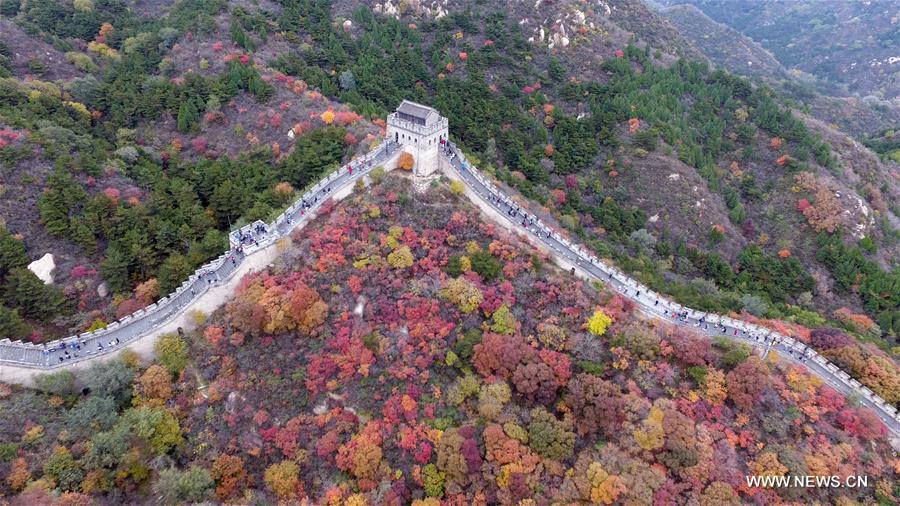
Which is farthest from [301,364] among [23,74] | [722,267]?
[23,74]

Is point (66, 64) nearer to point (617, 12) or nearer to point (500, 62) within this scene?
point (500, 62)

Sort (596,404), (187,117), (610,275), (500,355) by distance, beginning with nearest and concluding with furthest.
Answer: (596,404), (500,355), (610,275), (187,117)

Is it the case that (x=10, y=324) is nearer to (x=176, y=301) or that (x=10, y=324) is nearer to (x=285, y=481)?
(x=176, y=301)

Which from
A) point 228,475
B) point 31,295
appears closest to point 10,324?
point 31,295

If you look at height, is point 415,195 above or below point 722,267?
above

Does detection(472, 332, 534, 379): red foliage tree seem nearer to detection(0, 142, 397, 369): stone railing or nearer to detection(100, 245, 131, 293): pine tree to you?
detection(0, 142, 397, 369): stone railing

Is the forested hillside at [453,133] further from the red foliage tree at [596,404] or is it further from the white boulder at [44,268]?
the red foliage tree at [596,404]
